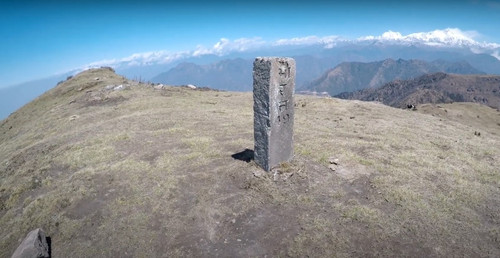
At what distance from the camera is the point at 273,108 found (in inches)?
679

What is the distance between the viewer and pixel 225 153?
70.7 ft

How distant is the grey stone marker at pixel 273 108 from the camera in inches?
659

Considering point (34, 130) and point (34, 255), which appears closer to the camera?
point (34, 255)

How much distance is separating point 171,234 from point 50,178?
11550mm

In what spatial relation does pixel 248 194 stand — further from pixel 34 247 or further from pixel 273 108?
pixel 34 247

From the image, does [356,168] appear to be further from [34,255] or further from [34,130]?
[34,130]

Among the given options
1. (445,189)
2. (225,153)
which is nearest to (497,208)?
(445,189)

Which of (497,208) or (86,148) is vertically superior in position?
(86,148)

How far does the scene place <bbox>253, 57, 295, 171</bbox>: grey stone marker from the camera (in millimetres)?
16750

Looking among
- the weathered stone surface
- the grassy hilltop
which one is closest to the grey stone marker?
the grassy hilltop

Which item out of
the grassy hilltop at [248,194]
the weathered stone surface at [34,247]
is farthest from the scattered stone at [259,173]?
the weathered stone surface at [34,247]

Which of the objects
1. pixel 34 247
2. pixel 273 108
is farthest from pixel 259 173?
pixel 34 247

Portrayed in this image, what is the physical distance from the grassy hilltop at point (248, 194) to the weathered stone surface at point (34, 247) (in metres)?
0.69

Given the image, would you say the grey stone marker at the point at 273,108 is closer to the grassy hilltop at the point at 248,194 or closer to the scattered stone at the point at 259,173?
the scattered stone at the point at 259,173
